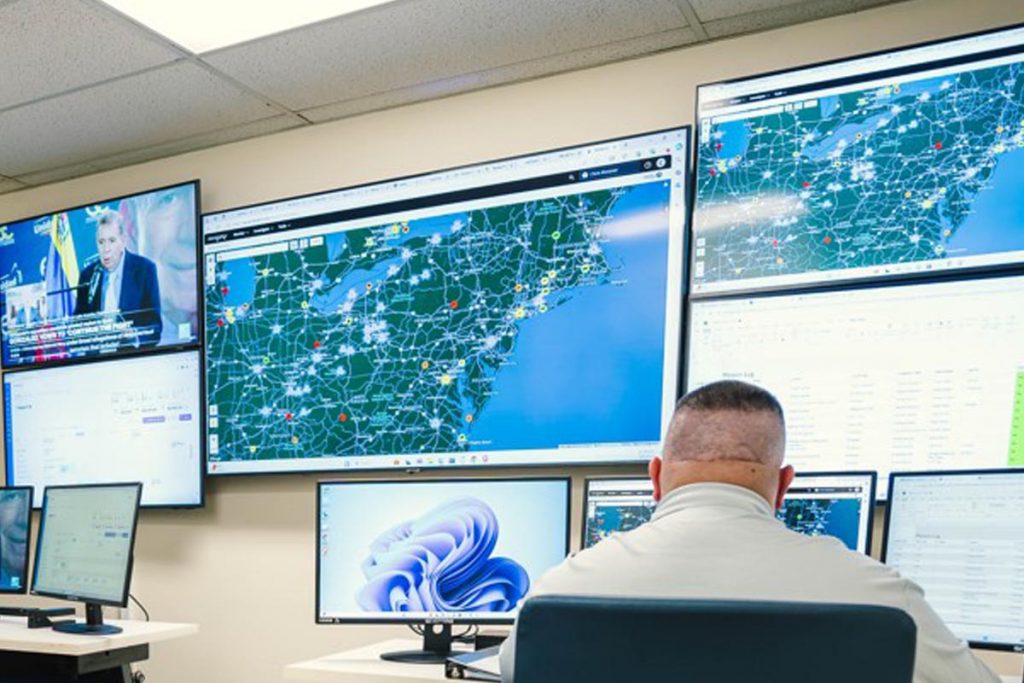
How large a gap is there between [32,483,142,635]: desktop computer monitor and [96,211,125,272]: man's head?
0.89m

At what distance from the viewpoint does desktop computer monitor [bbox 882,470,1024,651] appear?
1627 mm

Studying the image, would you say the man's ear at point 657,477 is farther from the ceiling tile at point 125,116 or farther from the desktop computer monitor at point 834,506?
the ceiling tile at point 125,116

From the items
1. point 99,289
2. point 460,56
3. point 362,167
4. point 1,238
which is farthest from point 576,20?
point 1,238

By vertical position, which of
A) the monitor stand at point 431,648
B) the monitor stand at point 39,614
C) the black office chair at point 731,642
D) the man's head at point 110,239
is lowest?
the monitor stand at point 39,614

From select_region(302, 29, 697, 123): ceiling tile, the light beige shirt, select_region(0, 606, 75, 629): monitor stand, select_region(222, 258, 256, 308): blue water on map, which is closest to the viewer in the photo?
the light beige shirt

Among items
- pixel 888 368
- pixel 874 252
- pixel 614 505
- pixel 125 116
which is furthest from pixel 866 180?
pixel 125 116

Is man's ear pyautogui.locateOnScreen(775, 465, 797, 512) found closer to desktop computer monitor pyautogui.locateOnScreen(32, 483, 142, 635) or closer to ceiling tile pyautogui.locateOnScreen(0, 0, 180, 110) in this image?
desktop computer monitor pyautogui.locateOnScreen(32, 483, 142, 635)

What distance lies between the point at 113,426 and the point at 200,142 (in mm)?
1080

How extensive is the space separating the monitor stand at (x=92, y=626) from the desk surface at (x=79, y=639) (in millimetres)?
29

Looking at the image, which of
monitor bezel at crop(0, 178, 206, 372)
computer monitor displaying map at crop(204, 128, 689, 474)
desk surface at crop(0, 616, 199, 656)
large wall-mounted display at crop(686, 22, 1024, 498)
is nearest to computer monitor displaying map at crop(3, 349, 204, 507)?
monitor bezel at crop(0, 178, 206, 372)

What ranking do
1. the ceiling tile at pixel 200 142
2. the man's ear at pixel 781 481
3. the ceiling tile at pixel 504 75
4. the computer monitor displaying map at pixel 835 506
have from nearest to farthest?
the man's ear at pixel 781 481 < the computer monitor displaying map at pixel 835 506 < the ceiling tile at pixel 504 75 < the ceiling tile at pixel 200 142

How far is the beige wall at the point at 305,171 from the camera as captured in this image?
7.97 ft

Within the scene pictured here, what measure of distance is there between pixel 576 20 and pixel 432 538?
4.67 feet

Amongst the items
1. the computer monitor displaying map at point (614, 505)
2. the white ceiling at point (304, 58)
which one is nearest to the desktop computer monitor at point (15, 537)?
the white ceiling at point (304, 58)
